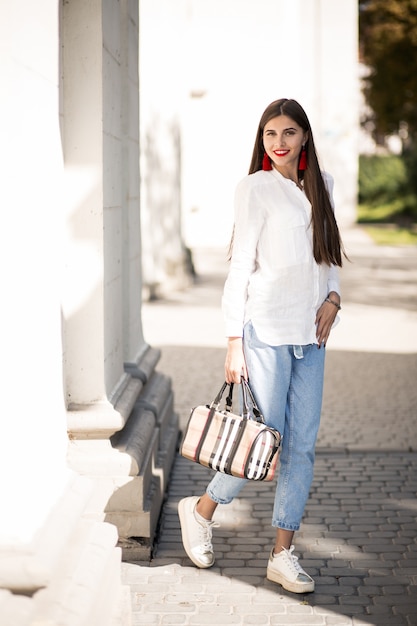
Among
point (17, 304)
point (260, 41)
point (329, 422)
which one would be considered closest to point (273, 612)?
point (17, 304)

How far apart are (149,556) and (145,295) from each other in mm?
10596

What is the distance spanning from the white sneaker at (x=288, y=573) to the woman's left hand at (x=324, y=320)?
3.16ft

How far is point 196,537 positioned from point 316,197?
1.66 meters

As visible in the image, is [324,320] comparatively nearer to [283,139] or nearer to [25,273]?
[283,139]

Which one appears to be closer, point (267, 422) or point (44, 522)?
point (44, 522)

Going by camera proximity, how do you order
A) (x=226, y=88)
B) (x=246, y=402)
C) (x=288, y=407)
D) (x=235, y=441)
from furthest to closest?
(x=226, y=88) < (x=288, y=407) < (x=246, y=402) < (x=235, y=441)

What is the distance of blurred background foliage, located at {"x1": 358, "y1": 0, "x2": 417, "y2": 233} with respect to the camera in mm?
29152

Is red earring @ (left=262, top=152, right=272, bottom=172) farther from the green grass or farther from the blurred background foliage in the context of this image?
the blurred background foliage

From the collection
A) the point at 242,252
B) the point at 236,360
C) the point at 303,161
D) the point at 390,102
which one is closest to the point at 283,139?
the point at 303,161

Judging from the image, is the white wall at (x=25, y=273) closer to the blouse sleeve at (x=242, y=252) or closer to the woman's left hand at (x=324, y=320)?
the blouse sleeve at (x=242, y=252)

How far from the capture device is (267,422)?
165 inches

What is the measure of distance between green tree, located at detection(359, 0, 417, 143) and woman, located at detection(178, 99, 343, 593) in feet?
75.7

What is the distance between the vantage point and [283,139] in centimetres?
414

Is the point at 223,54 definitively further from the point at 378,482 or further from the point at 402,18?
the point at 378,482
